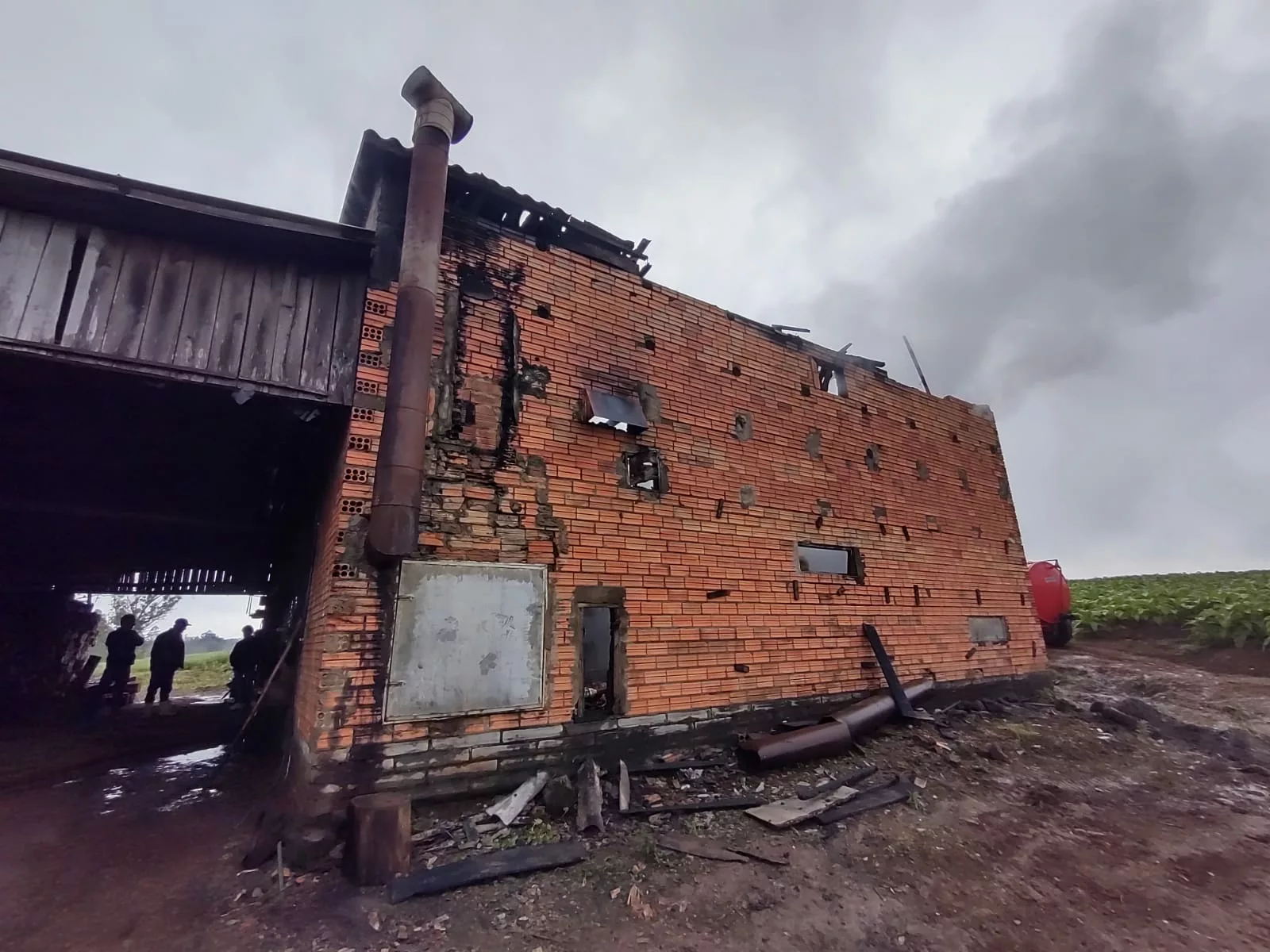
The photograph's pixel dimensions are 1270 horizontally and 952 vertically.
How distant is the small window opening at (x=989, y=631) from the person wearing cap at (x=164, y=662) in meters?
15.8

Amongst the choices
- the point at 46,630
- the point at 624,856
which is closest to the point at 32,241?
the point at 624,856

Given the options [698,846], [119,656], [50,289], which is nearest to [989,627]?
[698,846]

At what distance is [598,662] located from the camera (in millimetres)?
7383

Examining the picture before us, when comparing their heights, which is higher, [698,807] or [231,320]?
[231,320]

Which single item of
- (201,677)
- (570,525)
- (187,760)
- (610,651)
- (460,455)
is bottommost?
(201,677)

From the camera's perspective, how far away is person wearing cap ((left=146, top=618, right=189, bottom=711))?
501 inches

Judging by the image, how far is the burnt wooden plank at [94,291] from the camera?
15.0ft

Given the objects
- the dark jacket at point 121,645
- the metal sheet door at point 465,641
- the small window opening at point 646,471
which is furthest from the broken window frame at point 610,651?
the dark jacket at point 121,645

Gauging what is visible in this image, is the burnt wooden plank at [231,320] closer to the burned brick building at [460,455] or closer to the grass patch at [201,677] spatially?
the burned brick building at [460,455]

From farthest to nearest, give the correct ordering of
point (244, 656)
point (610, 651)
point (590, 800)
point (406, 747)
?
point (244, 656) → point (610, 651) → point (590, 800) → point (406, 747)

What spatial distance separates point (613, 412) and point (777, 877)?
14.2ft

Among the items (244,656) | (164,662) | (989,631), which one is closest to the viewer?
(989,631)

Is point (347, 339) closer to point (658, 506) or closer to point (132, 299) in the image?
point (132, 299)

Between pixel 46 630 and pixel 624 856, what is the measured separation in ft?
47.1
